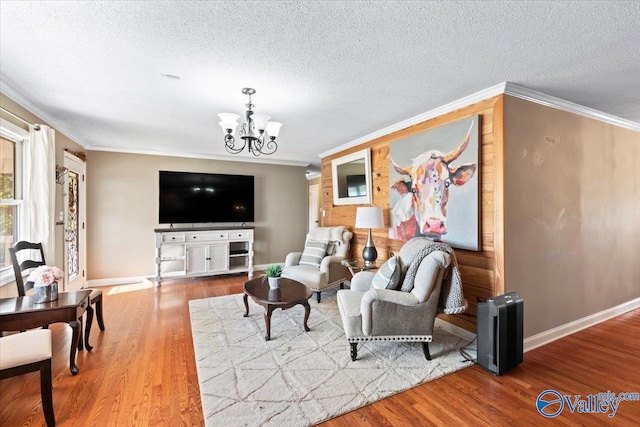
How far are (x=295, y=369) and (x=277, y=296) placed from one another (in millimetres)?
777

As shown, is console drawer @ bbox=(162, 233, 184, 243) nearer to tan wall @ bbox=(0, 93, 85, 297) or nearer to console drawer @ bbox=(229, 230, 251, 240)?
console drawer @ bbox=(229, 230, 251, 240)

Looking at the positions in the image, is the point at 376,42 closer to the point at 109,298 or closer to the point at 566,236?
the point at 566,236

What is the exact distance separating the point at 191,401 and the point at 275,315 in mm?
1614

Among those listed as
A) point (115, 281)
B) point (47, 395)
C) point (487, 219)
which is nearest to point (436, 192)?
point (487, 219)

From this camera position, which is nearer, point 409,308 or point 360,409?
point 360,409

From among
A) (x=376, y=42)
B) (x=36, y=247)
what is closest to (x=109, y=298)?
(x=36, y=247)

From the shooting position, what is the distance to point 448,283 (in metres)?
2.64

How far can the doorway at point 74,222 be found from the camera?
13.6ft

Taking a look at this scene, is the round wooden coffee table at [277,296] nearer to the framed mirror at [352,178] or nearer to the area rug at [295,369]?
the area rug at [295,369]

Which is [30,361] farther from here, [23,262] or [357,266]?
[357,266]

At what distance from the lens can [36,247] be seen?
2.86 metres

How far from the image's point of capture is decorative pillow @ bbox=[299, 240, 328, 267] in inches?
174

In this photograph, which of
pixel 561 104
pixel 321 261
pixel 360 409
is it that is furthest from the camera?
pixel 321 261

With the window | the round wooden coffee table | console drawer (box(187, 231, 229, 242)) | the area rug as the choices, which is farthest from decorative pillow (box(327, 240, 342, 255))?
the window
